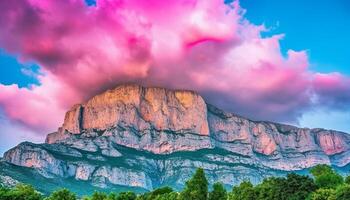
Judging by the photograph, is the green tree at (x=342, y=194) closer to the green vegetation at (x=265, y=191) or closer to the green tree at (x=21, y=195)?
the green vegetation at (x=265, y=191)

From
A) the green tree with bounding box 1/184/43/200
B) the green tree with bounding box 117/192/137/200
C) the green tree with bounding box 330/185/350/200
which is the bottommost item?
the green tree with bounding box 330/185/350/200

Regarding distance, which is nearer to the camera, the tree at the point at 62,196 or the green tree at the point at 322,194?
the green tree at the point at 322,194

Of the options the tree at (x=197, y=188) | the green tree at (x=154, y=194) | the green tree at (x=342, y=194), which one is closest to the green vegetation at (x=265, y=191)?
the tree at (x=197, y=188)

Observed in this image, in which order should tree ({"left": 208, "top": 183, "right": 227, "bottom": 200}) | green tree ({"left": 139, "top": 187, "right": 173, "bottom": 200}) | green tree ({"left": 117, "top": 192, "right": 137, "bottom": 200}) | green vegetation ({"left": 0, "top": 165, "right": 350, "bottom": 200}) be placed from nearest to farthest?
1. green vegetation ({"left": 0, "top": 165, "right": 350, "bottom": 200})
2. tree ({"left": 208, "top": 183, "right": 227, "bottom": 200})
3. green tree ({"left": 117, "top": 192, "right": 137, "bottom": 200})
4. green tree ({"left": 139, "top": 187, "right": 173, "bottom": 200})

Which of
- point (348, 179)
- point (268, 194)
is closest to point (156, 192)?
point (268, 194)

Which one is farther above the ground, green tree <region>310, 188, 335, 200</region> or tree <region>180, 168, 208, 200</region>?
tree <region>180, 168, 208, 200</region>

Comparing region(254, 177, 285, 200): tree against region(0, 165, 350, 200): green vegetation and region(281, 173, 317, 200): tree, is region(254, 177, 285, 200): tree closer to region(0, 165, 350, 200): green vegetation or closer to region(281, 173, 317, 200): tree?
region(0, 165, 350, 200): green vegetation

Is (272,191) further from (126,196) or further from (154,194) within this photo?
(154,194)

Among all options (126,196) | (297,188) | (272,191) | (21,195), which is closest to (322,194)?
(297,188)

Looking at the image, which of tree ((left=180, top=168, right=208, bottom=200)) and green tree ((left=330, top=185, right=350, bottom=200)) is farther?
tree ((left=180, top=168, right=208, bottom=200))

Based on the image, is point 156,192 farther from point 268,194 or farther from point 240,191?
point 268,194

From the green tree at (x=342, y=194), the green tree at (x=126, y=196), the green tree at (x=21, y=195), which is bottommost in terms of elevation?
the green tree at (x=342, y=194)

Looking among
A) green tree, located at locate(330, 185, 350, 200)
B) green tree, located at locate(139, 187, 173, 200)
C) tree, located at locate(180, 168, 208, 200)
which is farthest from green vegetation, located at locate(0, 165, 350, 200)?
green tree, located at locate(139, 187, 173, 200)

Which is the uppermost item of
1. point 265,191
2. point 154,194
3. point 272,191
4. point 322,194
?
point 154,194
